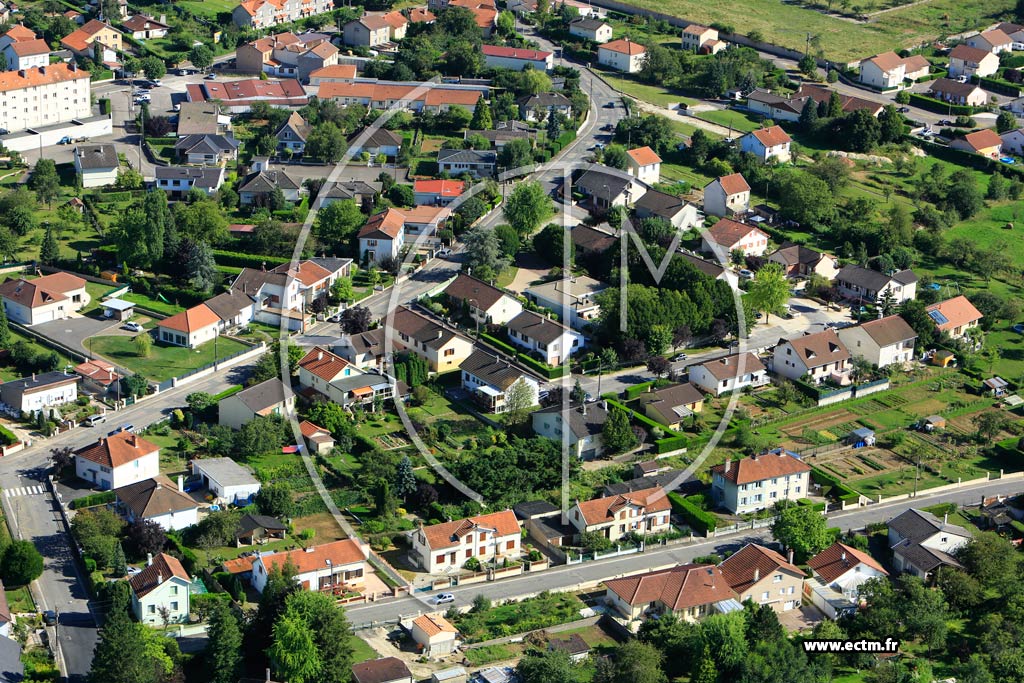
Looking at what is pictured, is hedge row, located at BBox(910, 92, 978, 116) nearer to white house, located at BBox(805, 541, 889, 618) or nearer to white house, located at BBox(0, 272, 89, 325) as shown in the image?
white house, located at BBox(805, 541, 889, 618)

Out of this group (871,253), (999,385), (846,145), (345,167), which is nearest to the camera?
(999,385)

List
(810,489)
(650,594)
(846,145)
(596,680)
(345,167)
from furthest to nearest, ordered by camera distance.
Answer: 1. (846,145)
2. (345,167)
3. (810,489)
4. (650,594)
5. (596,680)

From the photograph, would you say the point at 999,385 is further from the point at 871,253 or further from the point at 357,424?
the point at 357,424

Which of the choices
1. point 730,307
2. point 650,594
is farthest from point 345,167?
point 650,594

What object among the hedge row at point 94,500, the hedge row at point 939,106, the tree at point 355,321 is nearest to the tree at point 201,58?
the tree at point 355,321

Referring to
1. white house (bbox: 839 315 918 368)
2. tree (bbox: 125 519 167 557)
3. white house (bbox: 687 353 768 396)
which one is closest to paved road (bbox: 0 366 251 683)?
tree (bbox: 125 519 167 557)

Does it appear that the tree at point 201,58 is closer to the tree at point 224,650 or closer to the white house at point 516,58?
the white house at point 516,58

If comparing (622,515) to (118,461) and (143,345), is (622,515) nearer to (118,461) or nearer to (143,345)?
(118,461)
